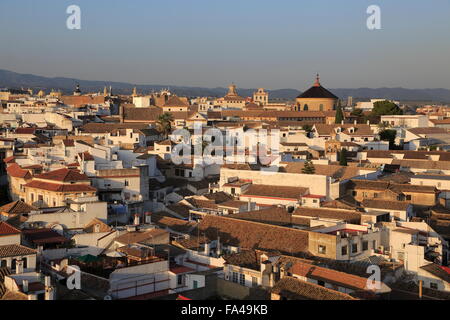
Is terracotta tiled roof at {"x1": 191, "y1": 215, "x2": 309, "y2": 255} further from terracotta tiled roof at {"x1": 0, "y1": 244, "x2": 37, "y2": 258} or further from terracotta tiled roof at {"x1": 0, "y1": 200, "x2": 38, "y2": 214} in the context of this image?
terracotta tiled roof at {"x1": 0, "y1": 244, "x2": 37, "y2": 258}

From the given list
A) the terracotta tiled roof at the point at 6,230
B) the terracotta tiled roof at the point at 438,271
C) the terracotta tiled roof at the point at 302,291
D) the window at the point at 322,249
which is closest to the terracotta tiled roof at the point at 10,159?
the terracotta tiled roof at the point at 6,230

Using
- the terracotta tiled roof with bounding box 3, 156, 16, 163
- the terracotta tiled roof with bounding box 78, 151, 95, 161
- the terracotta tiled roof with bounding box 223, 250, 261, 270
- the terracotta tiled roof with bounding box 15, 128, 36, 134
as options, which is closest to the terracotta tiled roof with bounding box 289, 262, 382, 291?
the terracotta tiled roof with bounding box 223, 250, 261, 270

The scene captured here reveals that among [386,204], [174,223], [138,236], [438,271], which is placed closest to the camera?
[438,271]

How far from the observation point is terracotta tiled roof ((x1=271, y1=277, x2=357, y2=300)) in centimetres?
1255

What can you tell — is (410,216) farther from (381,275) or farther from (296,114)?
(296,114)

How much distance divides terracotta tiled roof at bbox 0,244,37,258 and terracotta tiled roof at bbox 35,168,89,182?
8.08 metres

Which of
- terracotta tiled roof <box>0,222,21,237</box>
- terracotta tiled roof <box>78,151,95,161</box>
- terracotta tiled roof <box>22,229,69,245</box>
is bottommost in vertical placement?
terracotta tiled roof <box>22,229,69,245</box>

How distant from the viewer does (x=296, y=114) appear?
194ft

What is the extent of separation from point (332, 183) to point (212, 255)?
1162cm

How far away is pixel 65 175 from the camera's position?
23.9 meters

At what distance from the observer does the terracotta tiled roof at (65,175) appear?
23794mm

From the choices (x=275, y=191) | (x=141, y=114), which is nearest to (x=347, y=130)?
(x=275, y=191)

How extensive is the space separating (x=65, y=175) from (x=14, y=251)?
8805 mm

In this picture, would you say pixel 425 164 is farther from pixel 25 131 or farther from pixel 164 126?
pixel 25 131
